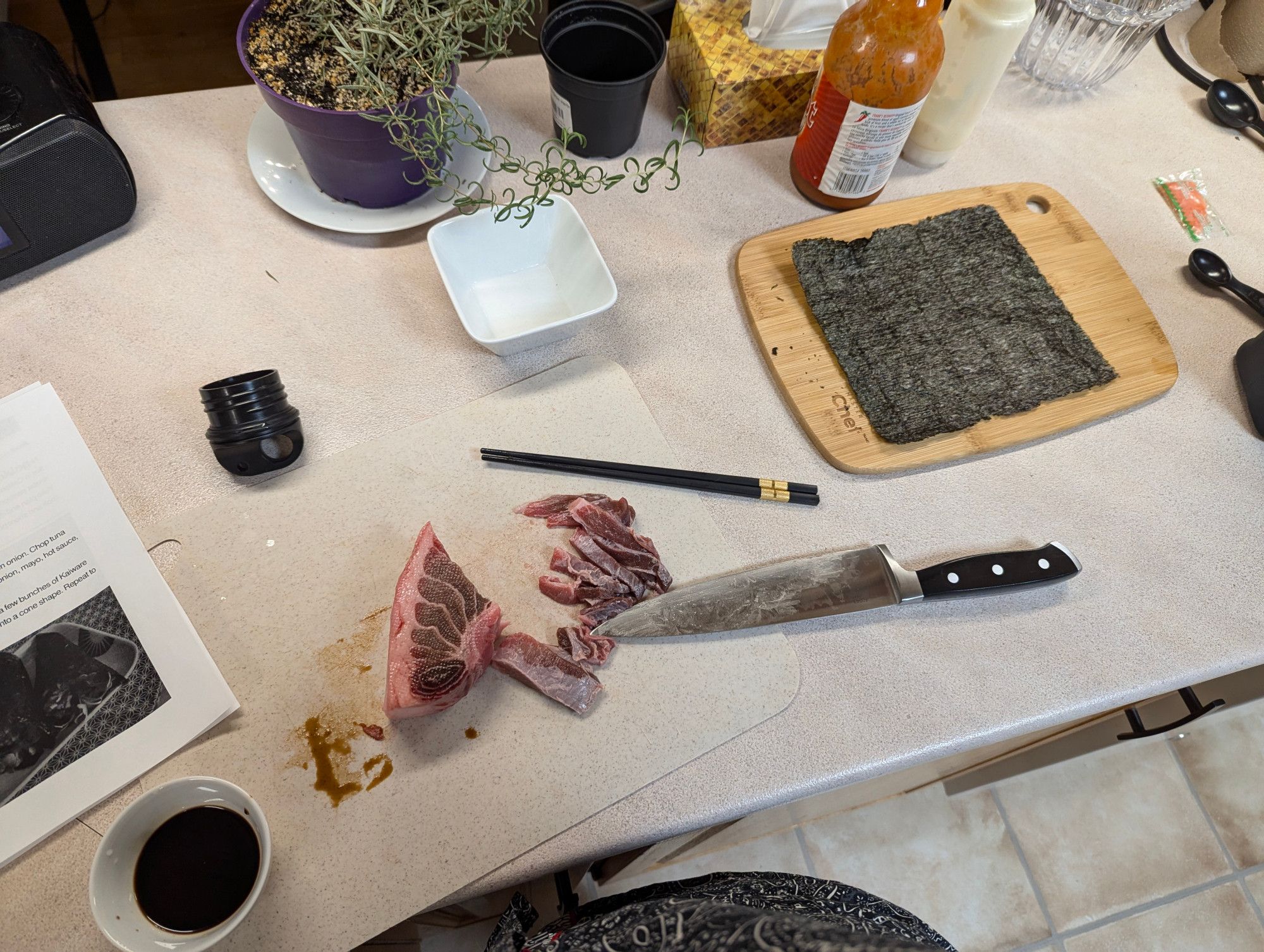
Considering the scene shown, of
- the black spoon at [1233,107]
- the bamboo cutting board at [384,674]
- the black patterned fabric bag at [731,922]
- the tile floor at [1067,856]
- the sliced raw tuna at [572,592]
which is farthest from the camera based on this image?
the tile floor at [1067,856]

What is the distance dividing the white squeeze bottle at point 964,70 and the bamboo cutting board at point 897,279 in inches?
3.1

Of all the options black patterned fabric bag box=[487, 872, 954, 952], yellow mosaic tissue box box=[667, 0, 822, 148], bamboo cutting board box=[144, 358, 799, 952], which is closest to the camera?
black patterned fabric bag box=[487, 872, 954, 952]

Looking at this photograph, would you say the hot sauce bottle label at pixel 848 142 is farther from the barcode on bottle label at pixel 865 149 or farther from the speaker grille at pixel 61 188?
the speaker grille at pixel 61 188

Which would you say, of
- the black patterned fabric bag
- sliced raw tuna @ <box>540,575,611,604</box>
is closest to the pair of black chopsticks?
sliced raw tuna @ <box>540,575,611,604</box>

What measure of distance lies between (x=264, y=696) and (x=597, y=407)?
0.43 meters

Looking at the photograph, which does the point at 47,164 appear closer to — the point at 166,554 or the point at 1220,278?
the point at 166,554

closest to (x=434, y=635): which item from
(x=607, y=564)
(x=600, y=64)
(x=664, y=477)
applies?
(x=607, y=564)

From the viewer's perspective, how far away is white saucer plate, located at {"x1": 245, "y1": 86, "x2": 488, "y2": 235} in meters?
0.89

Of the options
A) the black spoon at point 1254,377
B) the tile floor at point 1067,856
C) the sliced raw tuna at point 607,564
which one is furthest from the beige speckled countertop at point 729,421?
the tile floor at point 1067,856

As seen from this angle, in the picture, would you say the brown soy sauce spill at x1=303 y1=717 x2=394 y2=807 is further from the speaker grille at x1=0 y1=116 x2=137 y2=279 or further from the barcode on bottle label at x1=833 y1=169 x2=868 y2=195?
the barcode on bottle label at x1=833 y1=169 x2=868 y2=195

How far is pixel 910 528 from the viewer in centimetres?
80

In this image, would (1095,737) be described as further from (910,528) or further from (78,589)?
(78,589)

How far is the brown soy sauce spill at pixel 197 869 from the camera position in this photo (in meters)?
0.56

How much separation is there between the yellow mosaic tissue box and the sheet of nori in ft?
0.73
